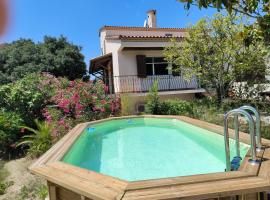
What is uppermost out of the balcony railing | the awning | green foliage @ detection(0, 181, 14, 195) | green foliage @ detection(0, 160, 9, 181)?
the awning

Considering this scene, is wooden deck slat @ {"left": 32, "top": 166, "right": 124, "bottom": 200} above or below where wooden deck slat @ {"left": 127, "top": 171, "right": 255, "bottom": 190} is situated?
below

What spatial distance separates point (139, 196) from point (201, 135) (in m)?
6.30

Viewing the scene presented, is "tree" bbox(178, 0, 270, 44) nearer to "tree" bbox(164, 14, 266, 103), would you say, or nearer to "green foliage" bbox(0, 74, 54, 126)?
"tree" bbox(164, 14, 266, 103)

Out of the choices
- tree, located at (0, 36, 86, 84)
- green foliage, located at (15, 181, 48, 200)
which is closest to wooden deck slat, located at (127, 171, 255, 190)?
green foliage, located at (15, 181, 48, 200)

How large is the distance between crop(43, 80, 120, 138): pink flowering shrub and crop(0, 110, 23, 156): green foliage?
1.20m

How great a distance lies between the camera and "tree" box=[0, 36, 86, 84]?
21250 millimetres

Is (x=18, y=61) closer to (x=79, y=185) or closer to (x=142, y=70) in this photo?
(x=142, y=70)

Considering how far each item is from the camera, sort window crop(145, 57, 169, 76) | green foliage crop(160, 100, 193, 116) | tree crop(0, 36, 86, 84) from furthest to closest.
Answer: tree crop(0, 36, 86, 84), window crop(145, 57, 169, 76), green foliage crop(160, 100, 193, 116)

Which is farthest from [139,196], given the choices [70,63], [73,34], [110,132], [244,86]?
[73,34]

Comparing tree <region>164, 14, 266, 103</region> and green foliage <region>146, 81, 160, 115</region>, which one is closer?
tree <region>164, 14, 266, 103</region>

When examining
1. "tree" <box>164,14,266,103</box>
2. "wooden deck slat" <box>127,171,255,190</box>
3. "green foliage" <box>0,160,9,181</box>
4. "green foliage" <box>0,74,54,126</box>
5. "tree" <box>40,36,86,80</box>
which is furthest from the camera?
"tree" <box>40,36,86,80</box>

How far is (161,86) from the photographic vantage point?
18.6 meters

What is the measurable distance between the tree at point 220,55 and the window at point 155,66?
4.48 m

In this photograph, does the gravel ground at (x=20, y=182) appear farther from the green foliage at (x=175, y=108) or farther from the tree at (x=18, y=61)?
the tree at (x=18, y=61)
